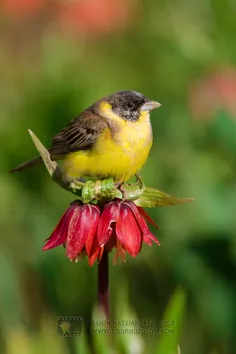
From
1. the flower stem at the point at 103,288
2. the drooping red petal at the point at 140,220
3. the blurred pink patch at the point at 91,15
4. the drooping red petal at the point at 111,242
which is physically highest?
the drooping red petal at the point at 140,220

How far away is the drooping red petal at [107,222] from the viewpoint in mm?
2135

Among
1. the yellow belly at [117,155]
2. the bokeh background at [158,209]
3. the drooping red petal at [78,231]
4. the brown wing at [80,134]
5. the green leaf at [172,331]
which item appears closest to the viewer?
the green leaf at [172,331]

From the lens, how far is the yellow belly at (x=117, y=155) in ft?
8.71

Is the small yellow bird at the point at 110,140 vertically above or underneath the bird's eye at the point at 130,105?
underneath

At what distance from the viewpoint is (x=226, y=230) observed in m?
4.17

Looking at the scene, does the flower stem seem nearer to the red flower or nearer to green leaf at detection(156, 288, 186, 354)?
the red flower

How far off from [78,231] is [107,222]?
0.08 m

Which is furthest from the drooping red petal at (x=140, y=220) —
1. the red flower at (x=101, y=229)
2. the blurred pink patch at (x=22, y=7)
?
the blurred pink patch at (x=22, y=7)

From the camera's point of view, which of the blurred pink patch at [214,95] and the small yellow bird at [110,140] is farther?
the blurred pink patch at [214,95]

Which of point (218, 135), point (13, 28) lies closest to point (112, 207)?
point (218, 135)

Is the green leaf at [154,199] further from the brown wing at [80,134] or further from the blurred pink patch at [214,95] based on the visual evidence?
the blurred pink patch at [214,95]

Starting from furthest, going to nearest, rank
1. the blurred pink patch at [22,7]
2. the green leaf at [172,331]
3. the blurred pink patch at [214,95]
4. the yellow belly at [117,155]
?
the blurred pink patch at [22,7] < the blurred pink patch at [214,95] < the yellow belly at [117,155] < the green leaf at [172,331]

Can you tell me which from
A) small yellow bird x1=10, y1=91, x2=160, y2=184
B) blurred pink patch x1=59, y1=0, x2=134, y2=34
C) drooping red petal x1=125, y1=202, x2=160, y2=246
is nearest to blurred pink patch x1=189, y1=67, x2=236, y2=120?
blurred pink patch x1=59, y1=0, x2=134, y2=34

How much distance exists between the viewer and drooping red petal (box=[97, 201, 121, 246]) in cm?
213
